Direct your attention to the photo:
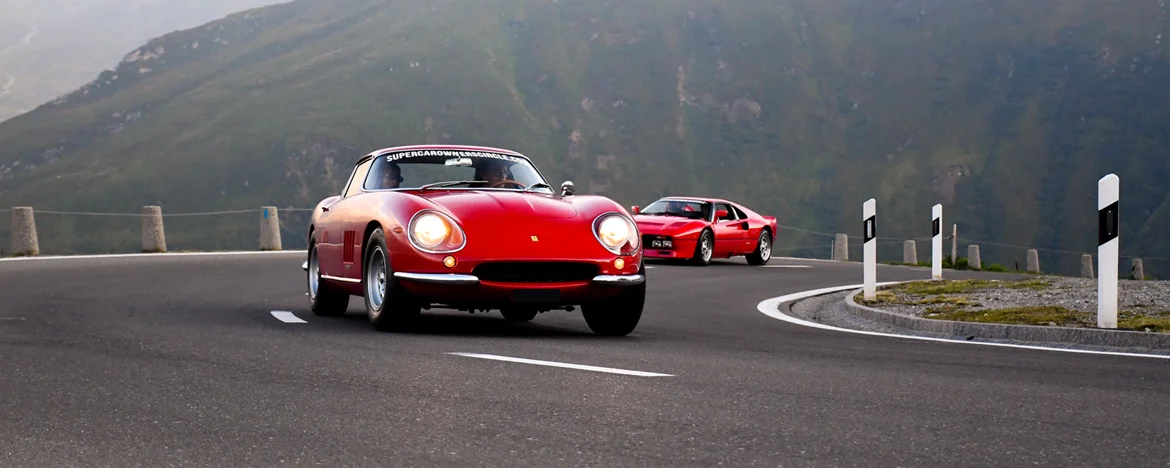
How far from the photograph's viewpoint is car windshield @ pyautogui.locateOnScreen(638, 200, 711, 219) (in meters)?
25.2

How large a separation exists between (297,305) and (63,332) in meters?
3.62

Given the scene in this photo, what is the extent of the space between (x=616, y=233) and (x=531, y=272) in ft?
2.48

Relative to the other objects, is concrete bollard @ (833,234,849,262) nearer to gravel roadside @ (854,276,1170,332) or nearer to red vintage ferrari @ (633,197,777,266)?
red vintage ferrari @ (633,197,777,266)

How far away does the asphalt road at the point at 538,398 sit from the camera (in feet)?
15.8

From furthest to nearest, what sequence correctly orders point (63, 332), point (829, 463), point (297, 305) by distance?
point (297, 305)
point (63, 332)
point (829, 463)

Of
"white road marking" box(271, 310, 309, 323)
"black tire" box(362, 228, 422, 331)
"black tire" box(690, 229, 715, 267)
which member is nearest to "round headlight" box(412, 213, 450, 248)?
"black tire" box(362, 228, 422, 331)

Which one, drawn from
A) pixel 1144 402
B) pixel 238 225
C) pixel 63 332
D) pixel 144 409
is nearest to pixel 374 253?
pixel 63 332

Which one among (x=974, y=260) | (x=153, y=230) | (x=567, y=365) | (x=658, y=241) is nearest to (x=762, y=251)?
(x=658, y=241)

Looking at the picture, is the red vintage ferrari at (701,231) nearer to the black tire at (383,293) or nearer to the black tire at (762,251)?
the black tire at (762,251)

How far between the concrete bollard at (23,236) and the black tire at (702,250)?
1183cm

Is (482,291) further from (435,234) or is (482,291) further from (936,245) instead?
(936,245)

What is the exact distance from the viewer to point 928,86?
197750 mm

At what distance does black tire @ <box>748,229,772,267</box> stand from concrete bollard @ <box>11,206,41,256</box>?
43.7ft

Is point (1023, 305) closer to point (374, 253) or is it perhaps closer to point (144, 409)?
point (374, 253)
